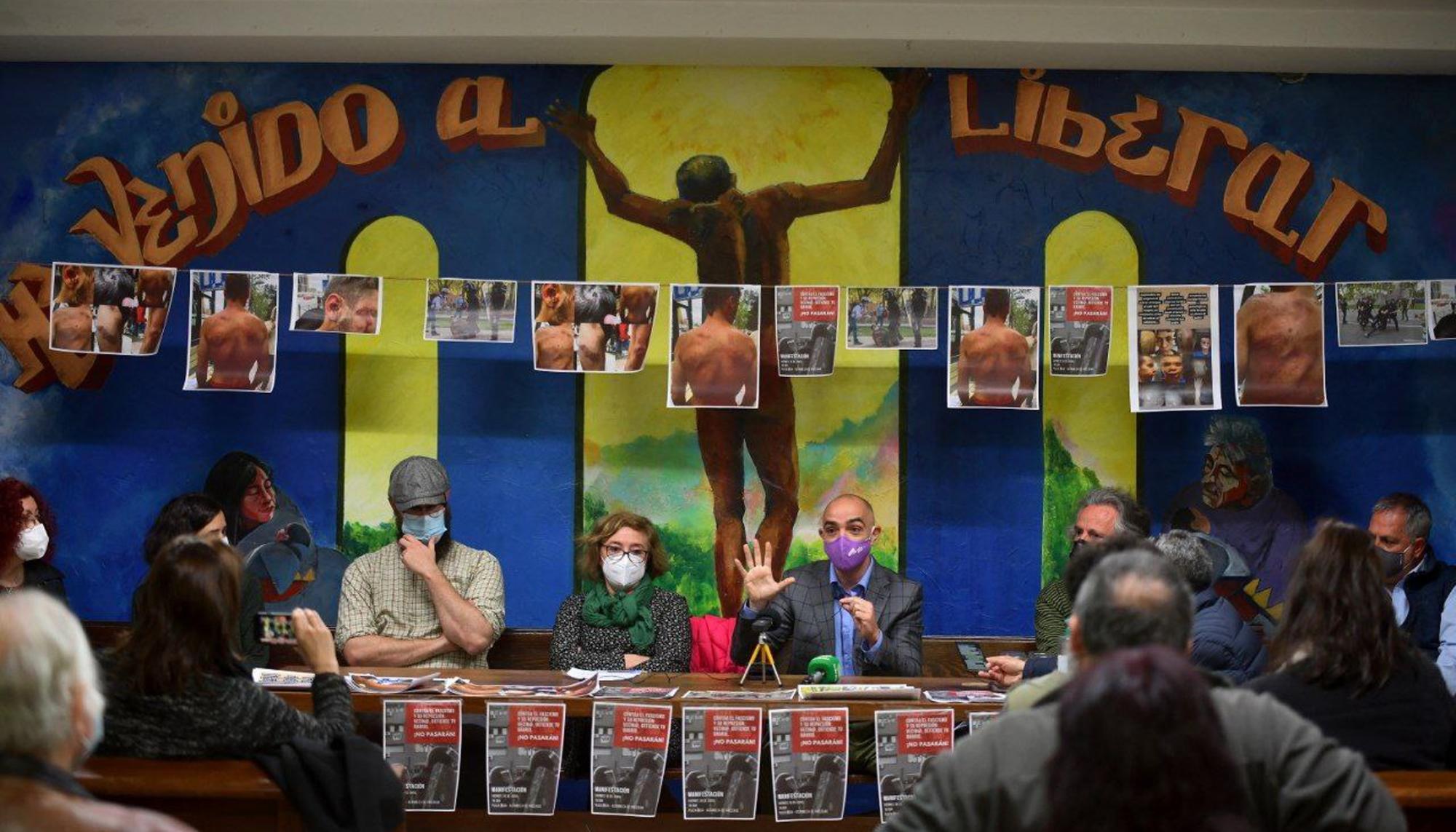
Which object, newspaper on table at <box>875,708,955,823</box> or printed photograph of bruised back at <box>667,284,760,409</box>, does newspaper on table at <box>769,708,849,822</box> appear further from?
printed photograph of bruised back at <box>667,284,760,409</box>

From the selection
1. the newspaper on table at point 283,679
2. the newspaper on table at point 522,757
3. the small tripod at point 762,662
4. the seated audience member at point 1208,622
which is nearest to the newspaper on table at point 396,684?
the newspaper on table at point 283,679

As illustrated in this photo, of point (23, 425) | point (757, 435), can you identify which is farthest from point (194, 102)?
point (757, 435)

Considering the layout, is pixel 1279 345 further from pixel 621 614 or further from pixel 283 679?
pixel 283 679

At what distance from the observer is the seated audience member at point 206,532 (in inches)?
227

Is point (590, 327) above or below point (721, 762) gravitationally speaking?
above

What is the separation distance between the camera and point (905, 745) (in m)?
4.82

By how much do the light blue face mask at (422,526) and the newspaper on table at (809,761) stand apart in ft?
6.25

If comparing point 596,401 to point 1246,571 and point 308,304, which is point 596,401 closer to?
point 308,304

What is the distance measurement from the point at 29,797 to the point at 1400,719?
3120mm

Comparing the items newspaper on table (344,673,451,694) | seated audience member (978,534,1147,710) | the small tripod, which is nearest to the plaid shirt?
newspaper on table (344,673,451,694)

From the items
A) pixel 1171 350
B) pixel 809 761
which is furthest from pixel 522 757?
pixel 1171 350

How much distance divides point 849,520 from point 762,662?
77 centimetres

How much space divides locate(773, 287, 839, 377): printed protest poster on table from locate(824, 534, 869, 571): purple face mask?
2.48 feet

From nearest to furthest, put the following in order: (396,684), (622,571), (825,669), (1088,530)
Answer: (396,684) < (825,669) < (1088,530) < (622,571)
